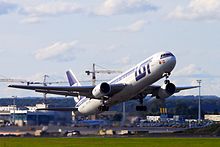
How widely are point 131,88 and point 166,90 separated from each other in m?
5.99

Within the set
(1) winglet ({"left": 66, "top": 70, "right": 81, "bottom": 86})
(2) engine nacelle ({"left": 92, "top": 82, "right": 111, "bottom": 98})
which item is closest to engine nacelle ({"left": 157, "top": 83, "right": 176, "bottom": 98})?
(2) engine nacelle ({"left": 92, "top": 82, "right": 111, "bottom": 98})

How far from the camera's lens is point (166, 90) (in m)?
87.1

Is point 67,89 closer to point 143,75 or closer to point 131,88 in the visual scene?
point 131,88

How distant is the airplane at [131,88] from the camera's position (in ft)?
263

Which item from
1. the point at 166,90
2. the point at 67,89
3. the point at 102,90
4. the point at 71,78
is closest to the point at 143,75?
the point at 102,90

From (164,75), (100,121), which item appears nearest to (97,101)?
(164,75)

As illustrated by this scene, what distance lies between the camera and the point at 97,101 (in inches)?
3669

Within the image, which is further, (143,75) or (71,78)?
(71,78)

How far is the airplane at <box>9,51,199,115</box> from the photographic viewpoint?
80.1 metres

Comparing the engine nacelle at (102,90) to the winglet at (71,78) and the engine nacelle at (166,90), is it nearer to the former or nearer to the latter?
the engine nacelle at (166,90)

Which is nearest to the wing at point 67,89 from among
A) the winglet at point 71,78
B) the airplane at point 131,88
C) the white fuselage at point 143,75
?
the airplane at point 131,88

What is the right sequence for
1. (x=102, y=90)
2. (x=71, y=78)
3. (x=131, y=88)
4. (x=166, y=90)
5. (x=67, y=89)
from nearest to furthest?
(x=131, y=88), (x=102, y=90), (x=166, y=90), (x=67, y=89), (x=71, y=78)

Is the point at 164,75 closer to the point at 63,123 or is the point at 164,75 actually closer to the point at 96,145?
the point at 96,145

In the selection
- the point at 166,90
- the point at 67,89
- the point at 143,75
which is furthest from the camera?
the point at 67,89
